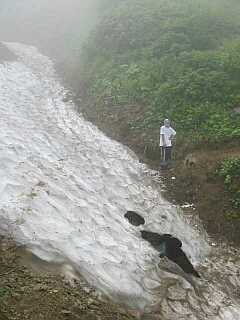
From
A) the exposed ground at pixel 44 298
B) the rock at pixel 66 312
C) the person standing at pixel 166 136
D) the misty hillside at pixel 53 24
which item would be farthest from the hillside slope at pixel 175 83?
the rock at pixel 66 312

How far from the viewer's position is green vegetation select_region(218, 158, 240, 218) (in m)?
15.8

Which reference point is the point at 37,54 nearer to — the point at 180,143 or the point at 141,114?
the point at 141,114

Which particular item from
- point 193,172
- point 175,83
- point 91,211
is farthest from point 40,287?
A: point 175,83

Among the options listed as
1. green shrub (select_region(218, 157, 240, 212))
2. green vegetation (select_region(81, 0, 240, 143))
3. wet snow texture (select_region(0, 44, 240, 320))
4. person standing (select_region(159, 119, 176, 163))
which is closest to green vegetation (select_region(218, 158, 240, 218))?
green shrub (select_region(218, 157, 240, 212))

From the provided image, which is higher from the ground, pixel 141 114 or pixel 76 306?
pixel 141 114

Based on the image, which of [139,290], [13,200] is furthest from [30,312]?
[13,200]

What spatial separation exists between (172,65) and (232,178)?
10.7 m

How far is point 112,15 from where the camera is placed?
35656mm

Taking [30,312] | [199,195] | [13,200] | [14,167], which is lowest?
[30,312]

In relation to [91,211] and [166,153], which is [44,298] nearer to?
[91,211]

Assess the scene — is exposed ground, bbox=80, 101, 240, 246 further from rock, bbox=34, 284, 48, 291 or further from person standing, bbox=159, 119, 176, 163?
rock, bbox=34, 284, 48, 291

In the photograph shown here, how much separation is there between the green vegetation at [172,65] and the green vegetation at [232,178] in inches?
86.6

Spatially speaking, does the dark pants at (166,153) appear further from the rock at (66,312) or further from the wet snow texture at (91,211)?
the rock at (66,312)

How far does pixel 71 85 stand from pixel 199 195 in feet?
52.2
